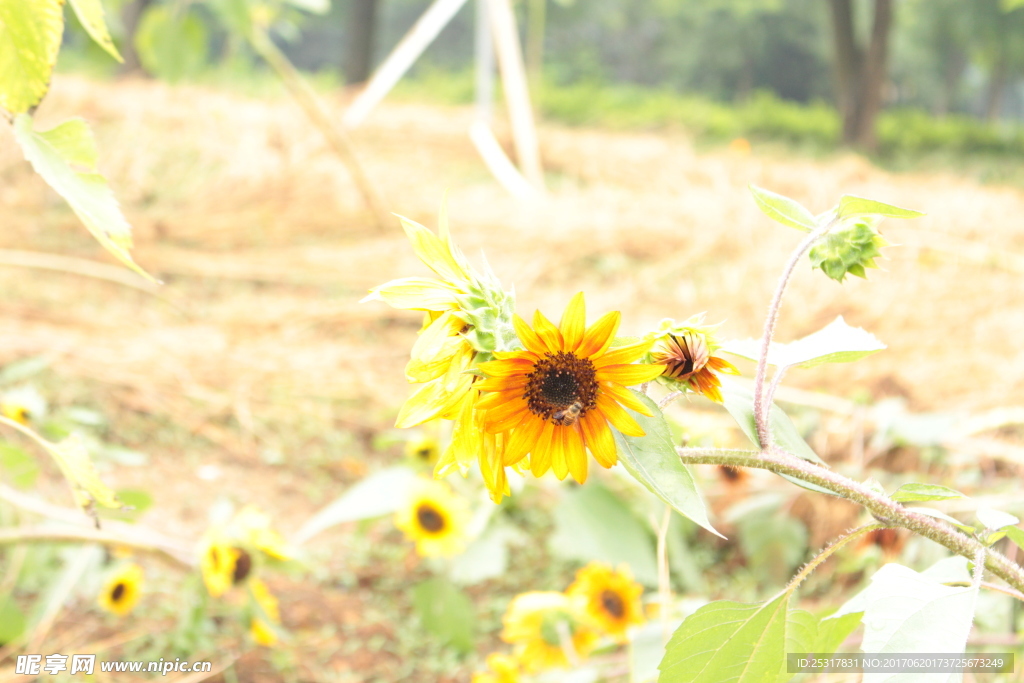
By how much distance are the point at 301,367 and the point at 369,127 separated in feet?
5.50

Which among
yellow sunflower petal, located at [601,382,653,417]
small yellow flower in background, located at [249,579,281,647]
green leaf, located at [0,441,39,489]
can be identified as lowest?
small yellow flower in background, located at [249,579,281,647]

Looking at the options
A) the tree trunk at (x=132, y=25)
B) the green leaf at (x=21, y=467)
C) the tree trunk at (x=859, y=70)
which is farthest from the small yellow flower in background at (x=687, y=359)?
the tree trunk at (x=859, y=70)

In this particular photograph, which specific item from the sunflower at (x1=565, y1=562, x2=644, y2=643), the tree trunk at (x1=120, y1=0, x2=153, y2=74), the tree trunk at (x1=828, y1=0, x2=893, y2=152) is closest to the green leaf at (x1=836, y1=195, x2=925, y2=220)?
the sunflower at (x1=565, y1=562, x2=644, y2=643)

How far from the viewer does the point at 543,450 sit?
0.83 ft

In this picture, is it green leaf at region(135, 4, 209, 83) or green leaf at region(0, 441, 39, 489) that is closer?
green leaf at region(0, 441, 39, 489)

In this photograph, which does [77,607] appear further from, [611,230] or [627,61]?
[627,61]

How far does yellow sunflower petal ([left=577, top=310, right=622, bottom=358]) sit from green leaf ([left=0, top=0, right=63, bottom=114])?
8.0 inches

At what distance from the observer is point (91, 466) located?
31 cm

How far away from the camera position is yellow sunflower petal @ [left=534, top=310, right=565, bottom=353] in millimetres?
244

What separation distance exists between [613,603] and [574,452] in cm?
45

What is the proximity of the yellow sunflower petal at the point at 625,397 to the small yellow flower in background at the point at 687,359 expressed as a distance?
19mm

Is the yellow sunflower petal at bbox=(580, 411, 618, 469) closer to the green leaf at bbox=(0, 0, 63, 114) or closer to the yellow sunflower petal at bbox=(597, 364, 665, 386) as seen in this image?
the yellow sunflower petal at bbox=(597, 364, 665, 386)

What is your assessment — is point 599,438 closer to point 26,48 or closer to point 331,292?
point 26,48

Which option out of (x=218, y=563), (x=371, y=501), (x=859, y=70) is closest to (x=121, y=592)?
(x=218, y=563)
